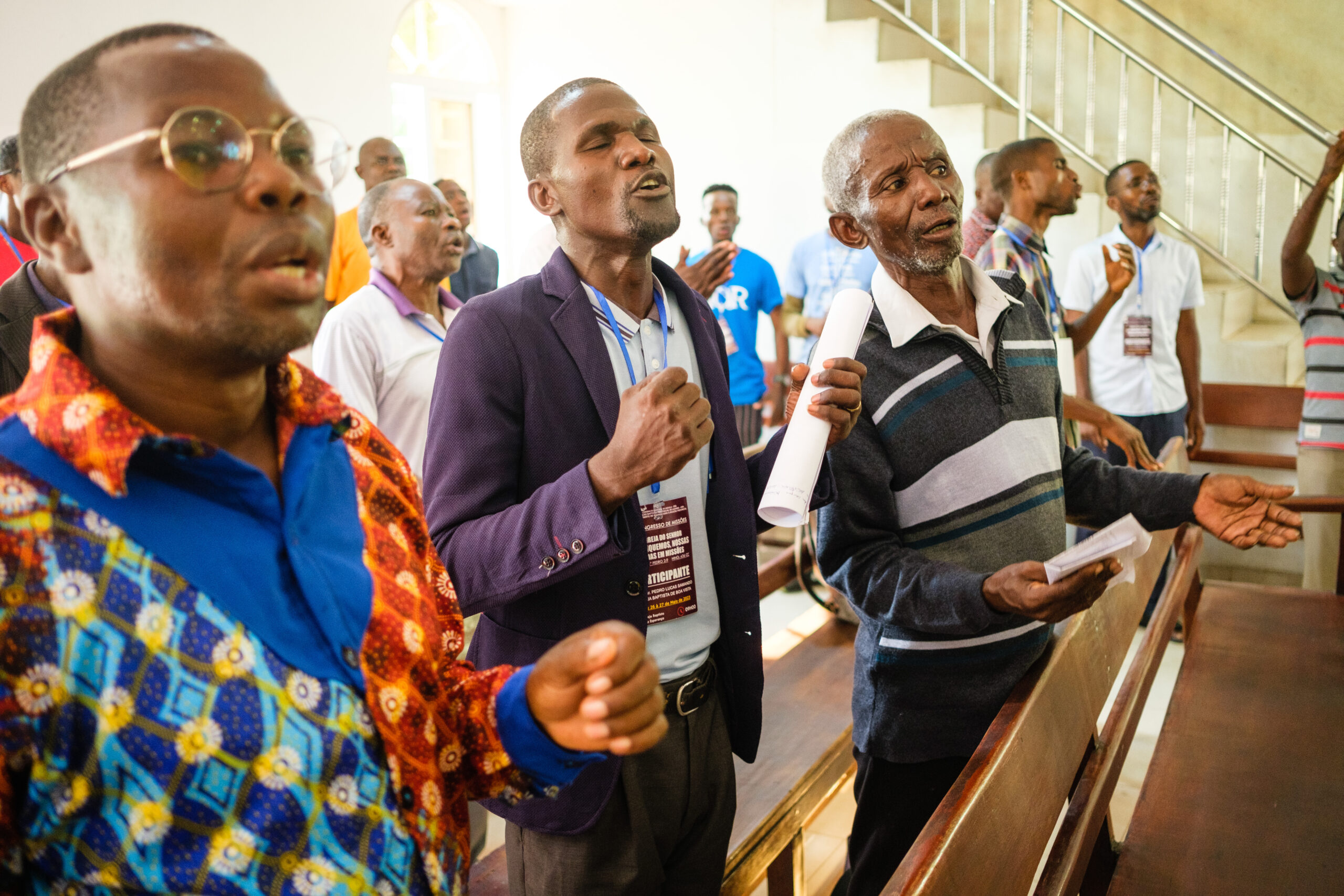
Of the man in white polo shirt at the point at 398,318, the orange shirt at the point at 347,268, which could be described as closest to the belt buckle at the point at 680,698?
the man in white polo shirt at the point at 398,318

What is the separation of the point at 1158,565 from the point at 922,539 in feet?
3.91

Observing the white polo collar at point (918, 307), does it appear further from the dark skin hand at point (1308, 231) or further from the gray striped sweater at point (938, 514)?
the dark skin hand at point (1308, 231)

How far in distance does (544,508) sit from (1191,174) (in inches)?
203

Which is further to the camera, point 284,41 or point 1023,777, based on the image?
point 284,41

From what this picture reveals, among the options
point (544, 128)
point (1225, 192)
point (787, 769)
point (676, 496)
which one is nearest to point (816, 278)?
point (1225, 192)

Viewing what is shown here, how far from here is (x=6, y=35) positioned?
4.48 metres

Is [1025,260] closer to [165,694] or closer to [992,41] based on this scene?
[165,694]

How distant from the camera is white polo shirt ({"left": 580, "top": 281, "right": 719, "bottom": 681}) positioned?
1.34 meters

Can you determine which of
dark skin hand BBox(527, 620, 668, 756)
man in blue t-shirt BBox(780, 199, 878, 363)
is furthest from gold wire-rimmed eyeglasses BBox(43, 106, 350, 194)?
man in blue t-shirt BBox(780, 199, 878, 363)

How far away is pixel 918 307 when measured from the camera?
5.15 ft

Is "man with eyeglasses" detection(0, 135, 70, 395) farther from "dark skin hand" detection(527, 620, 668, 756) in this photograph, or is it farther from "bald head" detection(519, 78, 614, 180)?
"dark skin hand" detection(527, 620, 668, 756)

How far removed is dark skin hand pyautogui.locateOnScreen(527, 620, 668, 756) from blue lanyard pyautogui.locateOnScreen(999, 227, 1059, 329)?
98.6 inches

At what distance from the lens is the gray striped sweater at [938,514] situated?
151cm

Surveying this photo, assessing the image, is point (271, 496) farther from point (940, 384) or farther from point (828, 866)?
point (828, 866)
